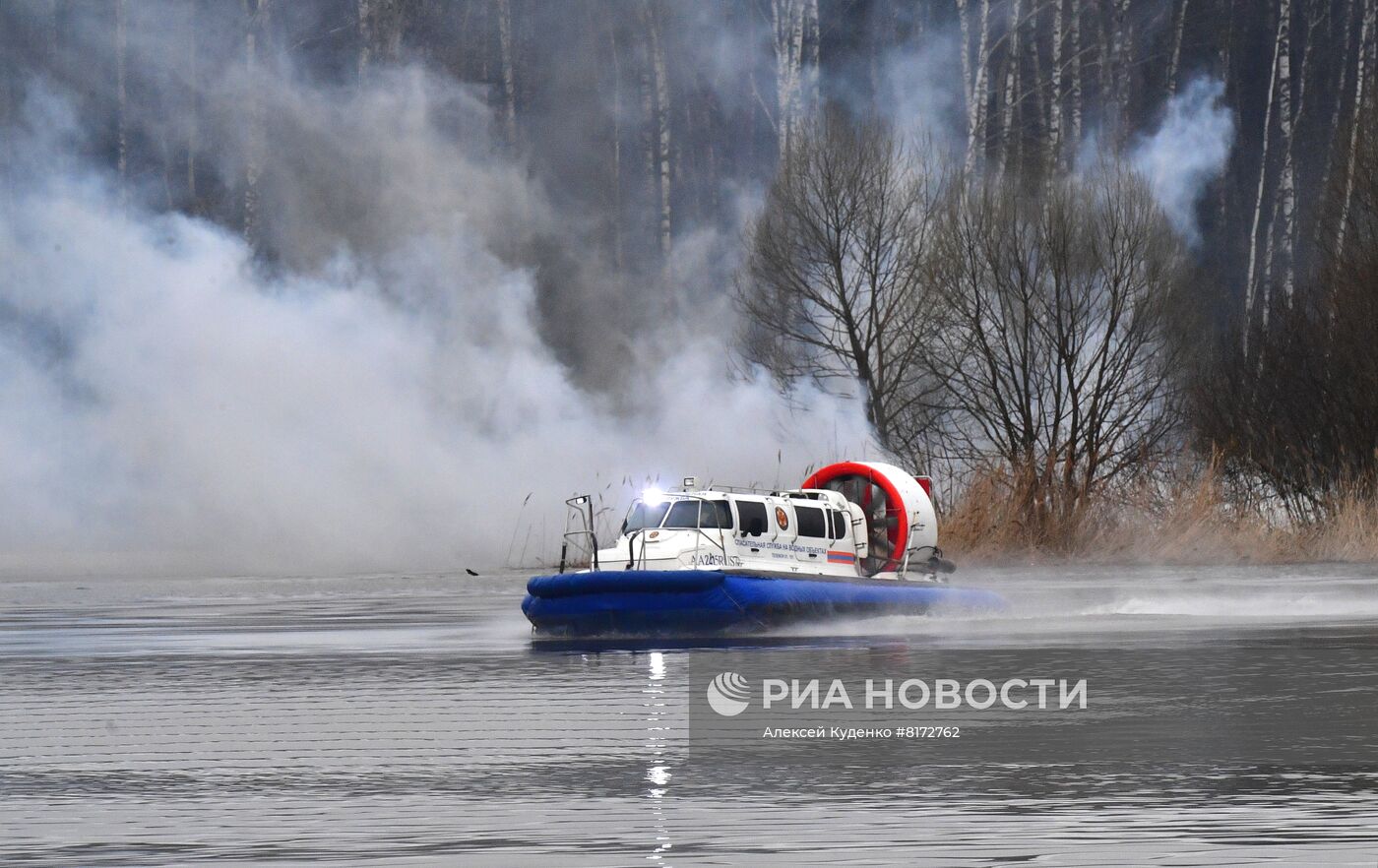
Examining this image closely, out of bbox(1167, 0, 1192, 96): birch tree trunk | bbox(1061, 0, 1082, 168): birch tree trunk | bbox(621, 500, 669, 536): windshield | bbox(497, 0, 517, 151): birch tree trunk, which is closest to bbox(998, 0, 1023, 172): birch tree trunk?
bbox(1061, 0, 1082, 168): birch tree trunk

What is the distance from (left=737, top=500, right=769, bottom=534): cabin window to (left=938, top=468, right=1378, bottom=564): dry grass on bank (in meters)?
11.2

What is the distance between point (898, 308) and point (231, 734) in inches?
1133

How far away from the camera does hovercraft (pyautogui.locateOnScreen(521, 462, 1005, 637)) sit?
822 inches

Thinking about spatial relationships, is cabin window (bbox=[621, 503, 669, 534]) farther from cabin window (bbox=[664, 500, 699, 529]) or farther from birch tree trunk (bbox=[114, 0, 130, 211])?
birch tree trunk (bbox=[114, 0, 130, 211])

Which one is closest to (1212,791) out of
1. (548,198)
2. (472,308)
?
(472,308)

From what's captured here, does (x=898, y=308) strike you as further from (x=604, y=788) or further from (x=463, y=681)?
(x=604, y=788)

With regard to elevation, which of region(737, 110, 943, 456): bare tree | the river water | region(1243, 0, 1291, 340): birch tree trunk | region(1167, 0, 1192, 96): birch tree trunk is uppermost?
region(1167, 0, 1192, 96): birch tree trunk

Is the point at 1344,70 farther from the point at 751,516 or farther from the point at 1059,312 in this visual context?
the point at 751,516

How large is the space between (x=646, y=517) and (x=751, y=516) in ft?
3.82

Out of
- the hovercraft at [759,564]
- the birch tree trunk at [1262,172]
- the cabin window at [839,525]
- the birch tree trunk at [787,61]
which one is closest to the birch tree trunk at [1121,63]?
the birch tree trunk at [1262,172]

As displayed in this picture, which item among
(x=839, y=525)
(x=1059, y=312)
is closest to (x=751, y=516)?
(x=839, y=525)

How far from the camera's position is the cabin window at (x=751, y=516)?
2292 cm

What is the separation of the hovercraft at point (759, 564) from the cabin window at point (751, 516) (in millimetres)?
11

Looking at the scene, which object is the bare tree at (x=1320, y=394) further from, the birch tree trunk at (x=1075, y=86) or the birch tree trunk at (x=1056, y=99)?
the birch tree trunk at (x=1075, y=86)
